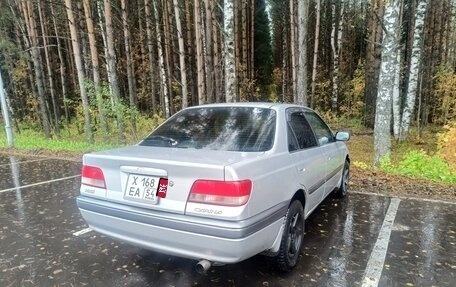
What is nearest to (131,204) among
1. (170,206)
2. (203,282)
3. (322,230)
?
(170,206)

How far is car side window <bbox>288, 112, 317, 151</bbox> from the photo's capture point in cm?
342

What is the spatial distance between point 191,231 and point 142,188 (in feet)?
1.84

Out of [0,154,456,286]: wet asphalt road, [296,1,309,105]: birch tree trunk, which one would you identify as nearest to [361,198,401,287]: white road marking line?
[0,154,456,286]: wet asphalt road

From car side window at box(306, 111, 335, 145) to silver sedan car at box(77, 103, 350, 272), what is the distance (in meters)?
0.47

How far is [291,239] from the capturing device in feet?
10.4

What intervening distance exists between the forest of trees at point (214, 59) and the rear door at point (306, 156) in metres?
4.64

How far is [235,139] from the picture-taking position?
10.6 feet

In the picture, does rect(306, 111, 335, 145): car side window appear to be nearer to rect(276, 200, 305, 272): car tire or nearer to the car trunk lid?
rect(276, 200, 305, 272): car tire

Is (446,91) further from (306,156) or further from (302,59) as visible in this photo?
(306,156)

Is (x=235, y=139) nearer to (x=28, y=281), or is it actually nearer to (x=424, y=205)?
(x=28, y=281)

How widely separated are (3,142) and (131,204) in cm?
1246

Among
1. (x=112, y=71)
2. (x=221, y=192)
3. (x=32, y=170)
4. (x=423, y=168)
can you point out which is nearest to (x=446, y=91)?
(x=423, y=168)

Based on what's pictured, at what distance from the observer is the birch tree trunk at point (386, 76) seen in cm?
736

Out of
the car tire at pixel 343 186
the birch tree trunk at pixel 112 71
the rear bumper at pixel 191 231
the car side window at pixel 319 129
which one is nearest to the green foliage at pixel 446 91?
the car tire at pixel 343 186
